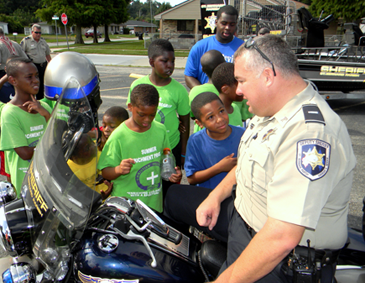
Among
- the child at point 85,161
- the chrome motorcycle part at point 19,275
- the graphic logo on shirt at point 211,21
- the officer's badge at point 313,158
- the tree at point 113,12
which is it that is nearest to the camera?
the officer's badge at point 313,158

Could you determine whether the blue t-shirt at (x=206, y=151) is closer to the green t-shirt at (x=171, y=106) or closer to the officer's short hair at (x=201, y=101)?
the officer's short hair at (x=201, y=101)

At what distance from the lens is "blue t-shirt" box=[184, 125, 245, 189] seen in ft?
7.86

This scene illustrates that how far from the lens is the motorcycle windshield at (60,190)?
1336 millimetres

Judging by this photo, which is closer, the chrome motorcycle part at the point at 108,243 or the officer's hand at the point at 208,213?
the chrome motorcycle part at the point at 108,243

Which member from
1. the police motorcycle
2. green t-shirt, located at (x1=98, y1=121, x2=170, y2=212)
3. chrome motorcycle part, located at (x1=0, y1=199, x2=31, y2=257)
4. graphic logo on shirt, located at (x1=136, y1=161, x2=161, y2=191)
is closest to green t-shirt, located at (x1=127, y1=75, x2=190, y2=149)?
green t-shirt, located at (x1=98, y1=121, x2=170, y2=212)

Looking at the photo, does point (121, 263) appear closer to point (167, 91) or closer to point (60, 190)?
point (60, 190)

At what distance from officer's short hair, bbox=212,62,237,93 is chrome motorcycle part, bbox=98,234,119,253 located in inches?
71.5

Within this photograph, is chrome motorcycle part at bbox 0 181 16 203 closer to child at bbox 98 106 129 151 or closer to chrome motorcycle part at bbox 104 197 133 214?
chrome motorcycle part at bbox 104 197 133 214

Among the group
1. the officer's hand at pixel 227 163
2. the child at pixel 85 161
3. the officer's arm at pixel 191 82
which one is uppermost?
the officer's arm at pixel 191 82

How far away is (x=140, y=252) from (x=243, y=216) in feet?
1.69

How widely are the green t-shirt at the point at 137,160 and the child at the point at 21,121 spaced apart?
29.4 inches

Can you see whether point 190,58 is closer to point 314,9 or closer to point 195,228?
point 195,228

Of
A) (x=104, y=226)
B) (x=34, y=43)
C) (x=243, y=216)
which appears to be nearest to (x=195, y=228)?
(x=243, y=216)

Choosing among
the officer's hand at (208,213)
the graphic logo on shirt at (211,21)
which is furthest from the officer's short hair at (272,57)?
the graphic logo on shirt at (211,21)
